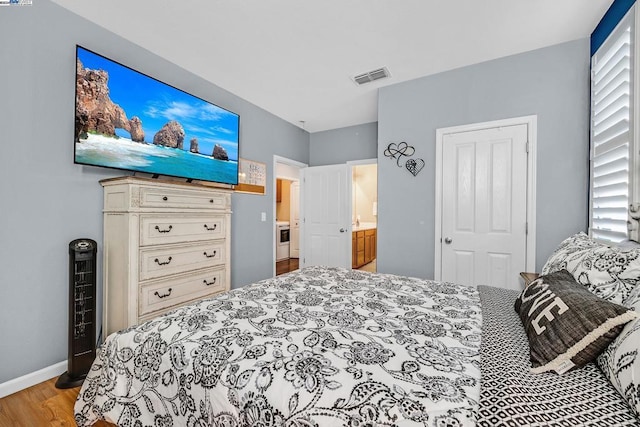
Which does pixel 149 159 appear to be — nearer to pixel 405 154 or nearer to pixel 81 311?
pixel 81 311

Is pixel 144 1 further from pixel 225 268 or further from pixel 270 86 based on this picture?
pixel 225 268

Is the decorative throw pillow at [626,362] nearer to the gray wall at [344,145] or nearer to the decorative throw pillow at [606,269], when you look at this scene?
the decorative throw pillow at [606,269]

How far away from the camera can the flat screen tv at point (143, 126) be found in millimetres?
2014

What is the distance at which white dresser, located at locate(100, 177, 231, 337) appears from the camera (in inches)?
79.1

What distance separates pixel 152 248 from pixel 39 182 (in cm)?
84

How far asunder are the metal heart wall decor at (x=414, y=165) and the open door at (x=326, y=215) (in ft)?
4.71

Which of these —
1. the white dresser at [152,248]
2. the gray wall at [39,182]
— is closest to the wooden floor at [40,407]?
the gray wall at [39,182]

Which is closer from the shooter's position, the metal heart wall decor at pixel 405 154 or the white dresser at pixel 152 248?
the white dresser at pixel 152 248

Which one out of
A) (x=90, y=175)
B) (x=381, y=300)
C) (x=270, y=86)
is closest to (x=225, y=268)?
(x=90, y=175)

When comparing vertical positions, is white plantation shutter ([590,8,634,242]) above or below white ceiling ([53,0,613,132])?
below

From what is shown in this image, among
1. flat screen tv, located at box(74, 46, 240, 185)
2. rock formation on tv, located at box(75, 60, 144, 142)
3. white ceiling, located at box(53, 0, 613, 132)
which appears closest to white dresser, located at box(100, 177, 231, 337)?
flat screen tv, located at box(74, 46, 240, 185)

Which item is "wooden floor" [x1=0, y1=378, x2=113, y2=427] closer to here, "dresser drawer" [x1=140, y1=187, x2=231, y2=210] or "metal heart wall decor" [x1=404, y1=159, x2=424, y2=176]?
"dresser drawer" [x1=140, y1=187, x2=231, y2=210]

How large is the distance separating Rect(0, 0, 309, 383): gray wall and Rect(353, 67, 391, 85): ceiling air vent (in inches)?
89.7

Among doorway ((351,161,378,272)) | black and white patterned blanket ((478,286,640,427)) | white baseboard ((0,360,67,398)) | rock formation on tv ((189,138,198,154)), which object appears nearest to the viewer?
black and white patterned blanket ((478,286,640,427))
